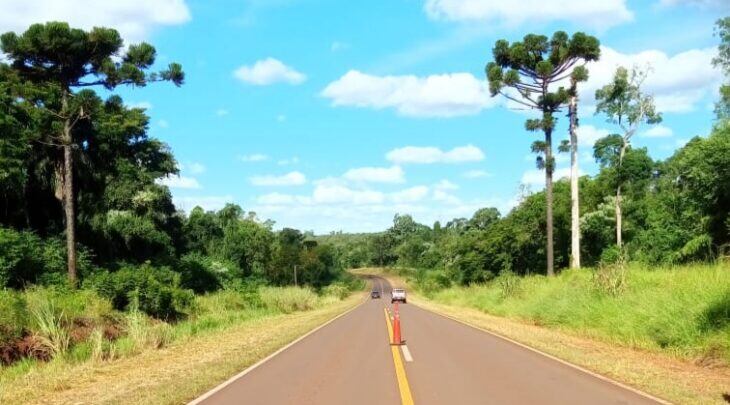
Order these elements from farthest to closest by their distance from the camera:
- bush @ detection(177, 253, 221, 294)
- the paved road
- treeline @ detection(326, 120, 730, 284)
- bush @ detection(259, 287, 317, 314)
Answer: bush @ detection(177, 253, 221, 294) < bush @ detection(259, 287, 317, 314) < treeline @ detection(326, 120, 730, 284) < the paved road

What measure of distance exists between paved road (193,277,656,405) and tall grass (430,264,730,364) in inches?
151

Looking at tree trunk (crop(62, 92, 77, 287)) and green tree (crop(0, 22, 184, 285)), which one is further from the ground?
green tree (crop(0, 22, 184, 285))

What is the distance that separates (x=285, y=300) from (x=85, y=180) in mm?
17477

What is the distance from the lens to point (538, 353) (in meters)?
15.9

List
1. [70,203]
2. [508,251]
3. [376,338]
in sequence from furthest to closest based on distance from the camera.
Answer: [508,251] → [70,203] → [376,338]

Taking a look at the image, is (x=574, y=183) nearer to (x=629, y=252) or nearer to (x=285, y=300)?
(x=629, y=252)

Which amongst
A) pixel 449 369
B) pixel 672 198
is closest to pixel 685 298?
pixel 449 369

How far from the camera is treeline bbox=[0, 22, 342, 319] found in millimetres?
33897

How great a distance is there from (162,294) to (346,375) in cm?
2394

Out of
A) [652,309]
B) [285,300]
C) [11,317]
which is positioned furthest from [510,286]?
[11,317]

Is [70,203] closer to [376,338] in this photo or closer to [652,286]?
[376,338]

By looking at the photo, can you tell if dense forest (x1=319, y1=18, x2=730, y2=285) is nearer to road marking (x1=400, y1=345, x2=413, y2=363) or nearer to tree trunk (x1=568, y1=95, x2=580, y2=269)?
tree trunk (x1=568, y1=95, x2=580, y2=269)

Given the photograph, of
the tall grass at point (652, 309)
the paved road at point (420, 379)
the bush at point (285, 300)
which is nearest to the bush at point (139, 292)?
the bush at point (285, 300)

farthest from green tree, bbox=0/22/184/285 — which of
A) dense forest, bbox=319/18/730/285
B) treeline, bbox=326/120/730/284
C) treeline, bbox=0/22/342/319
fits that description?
treeline, bbox=326/120/730/284
